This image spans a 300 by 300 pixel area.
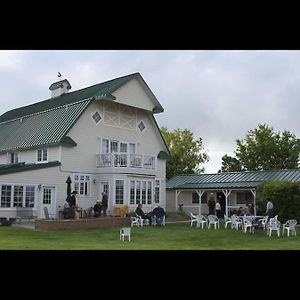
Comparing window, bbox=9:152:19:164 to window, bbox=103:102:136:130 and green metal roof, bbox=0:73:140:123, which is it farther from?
window, bbox=103:102:136:130

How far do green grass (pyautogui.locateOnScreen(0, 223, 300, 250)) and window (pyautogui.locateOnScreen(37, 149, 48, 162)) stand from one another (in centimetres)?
659

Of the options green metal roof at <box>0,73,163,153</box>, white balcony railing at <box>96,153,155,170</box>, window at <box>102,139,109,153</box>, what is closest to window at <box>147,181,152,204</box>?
white balcony railing at <box>96,153,155,170</box>

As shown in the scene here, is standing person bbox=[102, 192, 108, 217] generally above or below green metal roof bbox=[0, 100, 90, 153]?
below

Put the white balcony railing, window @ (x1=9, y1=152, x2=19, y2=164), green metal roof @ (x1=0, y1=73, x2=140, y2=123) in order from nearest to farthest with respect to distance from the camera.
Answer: the white balcony railing → green metal roof @ (x1=0, y1=73, x2=140, y2=123) → window @ (x1=9, y1=152, x2=19, y2=164)

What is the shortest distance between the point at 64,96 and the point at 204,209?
13606 mm

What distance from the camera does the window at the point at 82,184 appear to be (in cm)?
2480

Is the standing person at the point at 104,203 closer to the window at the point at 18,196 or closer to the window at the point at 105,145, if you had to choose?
the window at the point at 105,145

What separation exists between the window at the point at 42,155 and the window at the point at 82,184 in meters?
2.09

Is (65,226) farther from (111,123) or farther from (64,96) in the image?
(64,96)

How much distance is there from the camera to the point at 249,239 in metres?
15.4

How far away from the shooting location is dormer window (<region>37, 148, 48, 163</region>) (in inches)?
987

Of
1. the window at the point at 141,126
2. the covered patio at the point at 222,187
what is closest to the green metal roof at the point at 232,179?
the covered patio at the point at 222,187

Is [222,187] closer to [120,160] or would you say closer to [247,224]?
[120,160]
